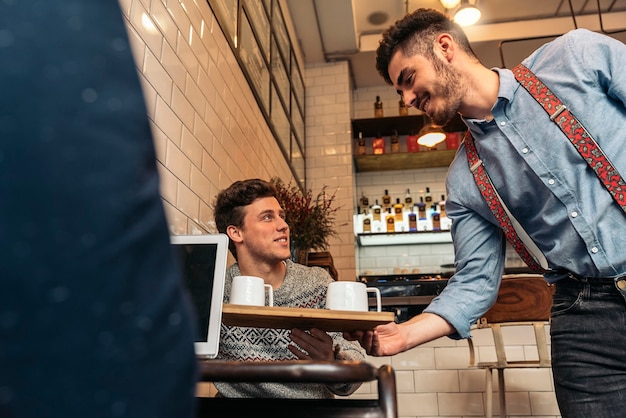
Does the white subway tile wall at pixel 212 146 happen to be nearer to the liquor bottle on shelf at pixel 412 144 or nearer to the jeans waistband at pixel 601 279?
the jeans waistband at pixel 601 279

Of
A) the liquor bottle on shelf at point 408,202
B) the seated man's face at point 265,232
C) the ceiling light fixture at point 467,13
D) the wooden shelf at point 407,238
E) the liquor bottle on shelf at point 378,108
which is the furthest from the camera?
the liquor bottle on shelf at point 378,108

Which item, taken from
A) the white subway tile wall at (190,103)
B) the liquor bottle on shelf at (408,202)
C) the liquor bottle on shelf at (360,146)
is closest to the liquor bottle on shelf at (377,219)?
the liquor bottle on shelf at (408,202)

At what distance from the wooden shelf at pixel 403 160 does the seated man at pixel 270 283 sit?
12.3 ft

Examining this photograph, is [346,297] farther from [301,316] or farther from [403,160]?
[403,160]

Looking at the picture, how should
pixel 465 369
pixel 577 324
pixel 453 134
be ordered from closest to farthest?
1. pixel 577 324
2. pixel 465 369
3. pixel 453 134

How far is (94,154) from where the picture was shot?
1.00 feet

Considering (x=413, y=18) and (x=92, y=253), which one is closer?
(x=92, y=253)

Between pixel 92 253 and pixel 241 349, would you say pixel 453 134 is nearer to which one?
pixel 241 349

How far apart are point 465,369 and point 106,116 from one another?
3.03 metres

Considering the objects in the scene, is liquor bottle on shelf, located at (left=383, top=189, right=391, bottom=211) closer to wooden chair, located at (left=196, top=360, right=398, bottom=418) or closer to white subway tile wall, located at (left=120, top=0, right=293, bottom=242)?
white subway tile wall, located at (left=120, top=0, right=293, bottom=242)

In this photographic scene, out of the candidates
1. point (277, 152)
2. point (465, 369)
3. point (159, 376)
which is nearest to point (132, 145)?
point (159, 376)

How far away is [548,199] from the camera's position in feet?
4.59

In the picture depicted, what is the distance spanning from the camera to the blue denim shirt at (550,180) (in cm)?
131

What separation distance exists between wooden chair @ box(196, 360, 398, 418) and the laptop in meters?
0.13
